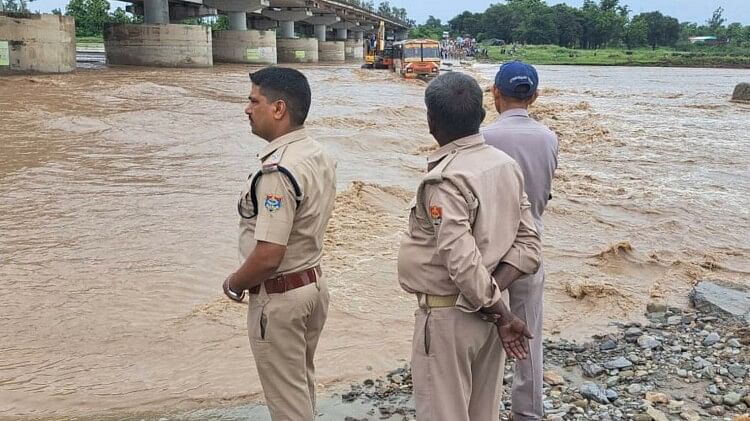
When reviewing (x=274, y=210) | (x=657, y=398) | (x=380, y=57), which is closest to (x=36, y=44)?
(x=380, y=57)

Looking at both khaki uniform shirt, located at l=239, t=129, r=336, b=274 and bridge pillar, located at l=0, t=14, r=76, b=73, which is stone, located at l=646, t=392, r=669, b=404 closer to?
khaki uniform shirt, located at l=239, t=129, r=336, b=274

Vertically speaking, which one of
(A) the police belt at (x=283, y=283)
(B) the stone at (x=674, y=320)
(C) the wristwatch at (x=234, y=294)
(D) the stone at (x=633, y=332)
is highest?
(A) the police belt at (x=283, y=283)

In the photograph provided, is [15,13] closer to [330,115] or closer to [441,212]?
[330,115]

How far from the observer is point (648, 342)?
5.28 m

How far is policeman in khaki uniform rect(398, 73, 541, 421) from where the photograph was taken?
100 inches

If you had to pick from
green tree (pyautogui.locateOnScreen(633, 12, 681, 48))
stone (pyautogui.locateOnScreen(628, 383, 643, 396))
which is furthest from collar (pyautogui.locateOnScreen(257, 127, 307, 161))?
green tree (pyautogui.locateOnScreen(633, 12, 681, 48))

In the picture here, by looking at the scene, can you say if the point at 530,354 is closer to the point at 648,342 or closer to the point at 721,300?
the point at 648,342

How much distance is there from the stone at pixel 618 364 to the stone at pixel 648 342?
36cm

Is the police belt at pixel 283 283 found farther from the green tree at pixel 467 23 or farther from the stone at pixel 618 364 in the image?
the green tree at pixel 467 23

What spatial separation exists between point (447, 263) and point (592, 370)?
276 cm

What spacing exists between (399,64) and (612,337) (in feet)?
124

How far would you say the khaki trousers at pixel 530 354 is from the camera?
11.3 ft

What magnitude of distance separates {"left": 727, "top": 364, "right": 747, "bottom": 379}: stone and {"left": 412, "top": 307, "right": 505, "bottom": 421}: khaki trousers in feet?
9.04

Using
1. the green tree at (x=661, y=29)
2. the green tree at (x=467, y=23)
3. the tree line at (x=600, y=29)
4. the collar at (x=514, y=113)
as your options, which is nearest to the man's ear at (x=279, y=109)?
the collar at (x=514, y=113)
